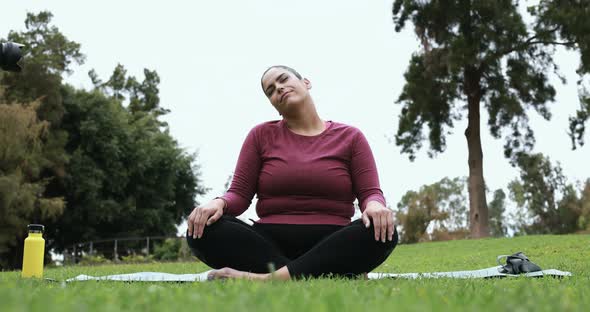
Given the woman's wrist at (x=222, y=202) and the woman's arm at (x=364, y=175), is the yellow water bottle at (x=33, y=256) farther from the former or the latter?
the woman's arm at (x=364, y=175)

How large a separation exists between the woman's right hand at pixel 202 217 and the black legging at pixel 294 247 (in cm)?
4

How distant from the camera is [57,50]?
2619 cm

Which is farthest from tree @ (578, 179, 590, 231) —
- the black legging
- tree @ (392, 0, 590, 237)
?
the black legging

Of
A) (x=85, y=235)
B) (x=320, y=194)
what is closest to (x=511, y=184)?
(x=85, y=235)

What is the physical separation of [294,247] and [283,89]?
3.27 ft

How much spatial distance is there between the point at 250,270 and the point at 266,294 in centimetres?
171

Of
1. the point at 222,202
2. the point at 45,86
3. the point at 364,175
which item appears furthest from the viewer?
the point at 45,86

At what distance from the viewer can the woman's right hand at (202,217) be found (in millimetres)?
3260

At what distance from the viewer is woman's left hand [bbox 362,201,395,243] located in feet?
10.3

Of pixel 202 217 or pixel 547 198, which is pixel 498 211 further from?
pixel 202 217

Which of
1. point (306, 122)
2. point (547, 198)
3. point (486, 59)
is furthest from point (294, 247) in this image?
point (547, 198)

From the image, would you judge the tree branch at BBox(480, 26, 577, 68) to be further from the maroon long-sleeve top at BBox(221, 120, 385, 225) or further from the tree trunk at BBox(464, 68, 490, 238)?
the maroon long-sleeve top at BBox(221, 120, 385, 225)

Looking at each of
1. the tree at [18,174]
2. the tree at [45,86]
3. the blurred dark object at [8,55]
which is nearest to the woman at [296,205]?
the blurred dark object at [8,55]

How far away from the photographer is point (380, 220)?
10.3 ft
